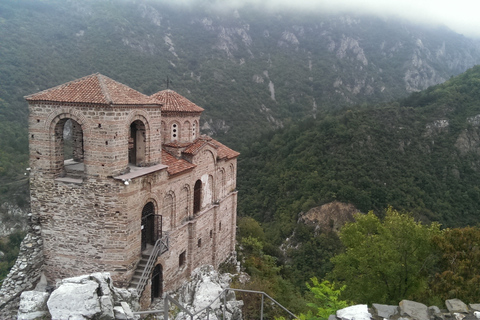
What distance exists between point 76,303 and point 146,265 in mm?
6644

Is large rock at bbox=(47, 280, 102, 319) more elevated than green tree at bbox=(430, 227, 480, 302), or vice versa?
large rock at bbox=(47, 280, 102, 319)

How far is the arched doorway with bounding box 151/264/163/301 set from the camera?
16.2m

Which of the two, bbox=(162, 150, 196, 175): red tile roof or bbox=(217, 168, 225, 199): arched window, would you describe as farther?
bbox=(217, 168, 225, 199): arched window

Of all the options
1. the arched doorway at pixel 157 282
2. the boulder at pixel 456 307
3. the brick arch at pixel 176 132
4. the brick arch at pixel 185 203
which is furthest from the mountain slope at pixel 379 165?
the boulder at pixel 456 307

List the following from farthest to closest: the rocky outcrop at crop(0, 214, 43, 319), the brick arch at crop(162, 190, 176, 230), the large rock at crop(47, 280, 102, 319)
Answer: the brick arch at crop(162, 190, 176, 230), the rocky outcrop at crop(0, 214, 43, 319), the large rock at crop(47, 280, 102, 319)

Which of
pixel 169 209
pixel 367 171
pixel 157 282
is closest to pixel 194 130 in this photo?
pixel 169 209

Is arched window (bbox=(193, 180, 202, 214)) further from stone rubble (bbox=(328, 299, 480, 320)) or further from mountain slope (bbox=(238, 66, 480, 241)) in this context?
mountain slope (bbox=(238, 66, 480, 241))

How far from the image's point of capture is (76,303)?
25.0 ft

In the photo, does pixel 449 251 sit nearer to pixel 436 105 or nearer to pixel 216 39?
pixel 436 105

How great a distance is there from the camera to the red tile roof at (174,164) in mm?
16859

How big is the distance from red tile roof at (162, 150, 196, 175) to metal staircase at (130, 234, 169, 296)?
10.4 feet

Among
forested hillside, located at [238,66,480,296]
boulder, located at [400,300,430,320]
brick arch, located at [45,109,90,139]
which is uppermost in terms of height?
brick arch, located at [45,109,90,139]

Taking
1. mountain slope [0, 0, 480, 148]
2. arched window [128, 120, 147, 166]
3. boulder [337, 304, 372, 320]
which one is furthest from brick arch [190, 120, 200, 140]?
mountain slope [0, 0, 480, 148]

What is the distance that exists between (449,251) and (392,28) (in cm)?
15520
